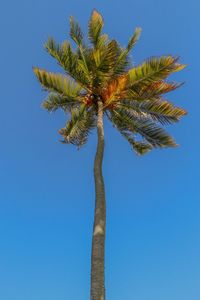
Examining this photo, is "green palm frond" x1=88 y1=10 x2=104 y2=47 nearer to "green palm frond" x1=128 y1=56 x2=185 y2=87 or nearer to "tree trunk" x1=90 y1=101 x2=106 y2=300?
"green palm frond" x1=128 y1=56 x2=185 y2=87

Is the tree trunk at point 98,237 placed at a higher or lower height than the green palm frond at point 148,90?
lower

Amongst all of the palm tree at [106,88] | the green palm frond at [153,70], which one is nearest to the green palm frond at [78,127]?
the palm tree at [106,88]

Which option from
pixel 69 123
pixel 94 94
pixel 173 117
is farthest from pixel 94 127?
pixel 173 117

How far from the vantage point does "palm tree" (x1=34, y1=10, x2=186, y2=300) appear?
16406 millimetres

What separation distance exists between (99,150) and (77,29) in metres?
4.94

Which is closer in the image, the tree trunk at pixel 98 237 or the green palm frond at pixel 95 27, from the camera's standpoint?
the tree trunk at pixel 98 237

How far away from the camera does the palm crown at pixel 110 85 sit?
16.5 m

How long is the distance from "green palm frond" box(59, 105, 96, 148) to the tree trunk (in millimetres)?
3192

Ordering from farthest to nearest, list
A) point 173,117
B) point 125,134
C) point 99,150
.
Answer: point 125,134 < point 173,117 < point 99,150

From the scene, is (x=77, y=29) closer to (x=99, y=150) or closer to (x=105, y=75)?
(x=105, y=75)

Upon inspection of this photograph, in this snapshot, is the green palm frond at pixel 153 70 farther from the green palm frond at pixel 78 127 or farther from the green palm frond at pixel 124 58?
the green palm frond at pixel 78 127

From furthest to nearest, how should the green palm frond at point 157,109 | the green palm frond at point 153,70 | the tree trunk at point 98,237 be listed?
the green palm frond at point 157,109
the green palm frond at point 153,70
the tree trunk at point 98,237

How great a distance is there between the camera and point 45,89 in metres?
17.4

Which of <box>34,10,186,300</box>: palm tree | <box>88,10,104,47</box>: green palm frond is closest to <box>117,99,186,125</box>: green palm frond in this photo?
<box>34,10,186,300</box>: palm tree
